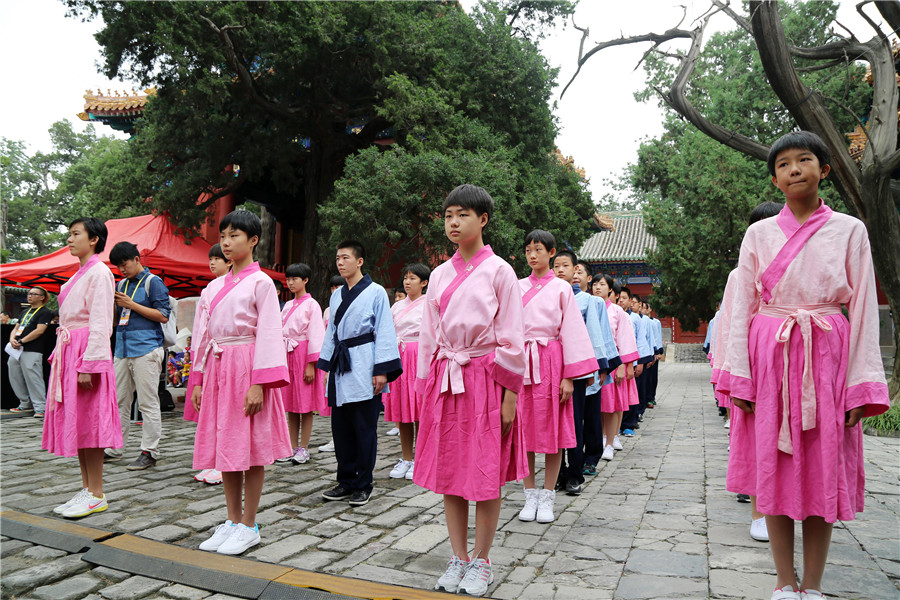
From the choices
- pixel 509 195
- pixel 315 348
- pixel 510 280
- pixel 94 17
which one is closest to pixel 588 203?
pixel 509 195

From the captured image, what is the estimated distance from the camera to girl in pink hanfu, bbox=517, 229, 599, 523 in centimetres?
392

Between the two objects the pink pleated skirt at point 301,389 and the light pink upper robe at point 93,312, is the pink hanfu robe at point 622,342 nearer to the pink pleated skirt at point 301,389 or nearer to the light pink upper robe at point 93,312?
the pink pleated skirt at point 301,389

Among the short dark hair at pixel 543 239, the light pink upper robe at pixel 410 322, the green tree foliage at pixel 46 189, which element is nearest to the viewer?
the short dark hair at pixel 543 239

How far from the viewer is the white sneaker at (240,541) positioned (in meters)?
3.12

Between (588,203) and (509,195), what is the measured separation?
3724 millimetres

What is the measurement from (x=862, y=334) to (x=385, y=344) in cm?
295

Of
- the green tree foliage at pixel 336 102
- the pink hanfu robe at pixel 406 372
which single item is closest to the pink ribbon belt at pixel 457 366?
the pink hanfu robe at pixel 406 372

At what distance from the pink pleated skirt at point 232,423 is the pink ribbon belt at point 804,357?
249 centimetres

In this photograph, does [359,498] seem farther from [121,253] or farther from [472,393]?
[121,253]

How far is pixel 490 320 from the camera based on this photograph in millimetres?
2697

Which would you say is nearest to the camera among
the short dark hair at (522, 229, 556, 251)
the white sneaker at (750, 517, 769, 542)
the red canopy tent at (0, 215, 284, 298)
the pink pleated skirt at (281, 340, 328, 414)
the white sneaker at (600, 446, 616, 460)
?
the white sneaker at (750, 517, 769, 542)

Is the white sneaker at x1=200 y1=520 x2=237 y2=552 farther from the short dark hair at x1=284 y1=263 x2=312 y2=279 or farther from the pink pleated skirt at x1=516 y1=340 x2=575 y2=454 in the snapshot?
the short dark hair at x1=284 y1=263 x2=312 y2=279

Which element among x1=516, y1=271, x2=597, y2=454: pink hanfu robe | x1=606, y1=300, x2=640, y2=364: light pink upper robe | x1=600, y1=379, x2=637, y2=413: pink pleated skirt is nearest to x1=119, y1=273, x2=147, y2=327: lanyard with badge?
x1=516, y1=271, x2=597, y2=454: pink hanfu robe

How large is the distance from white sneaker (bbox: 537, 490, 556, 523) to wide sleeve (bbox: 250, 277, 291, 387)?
1.85 metres
